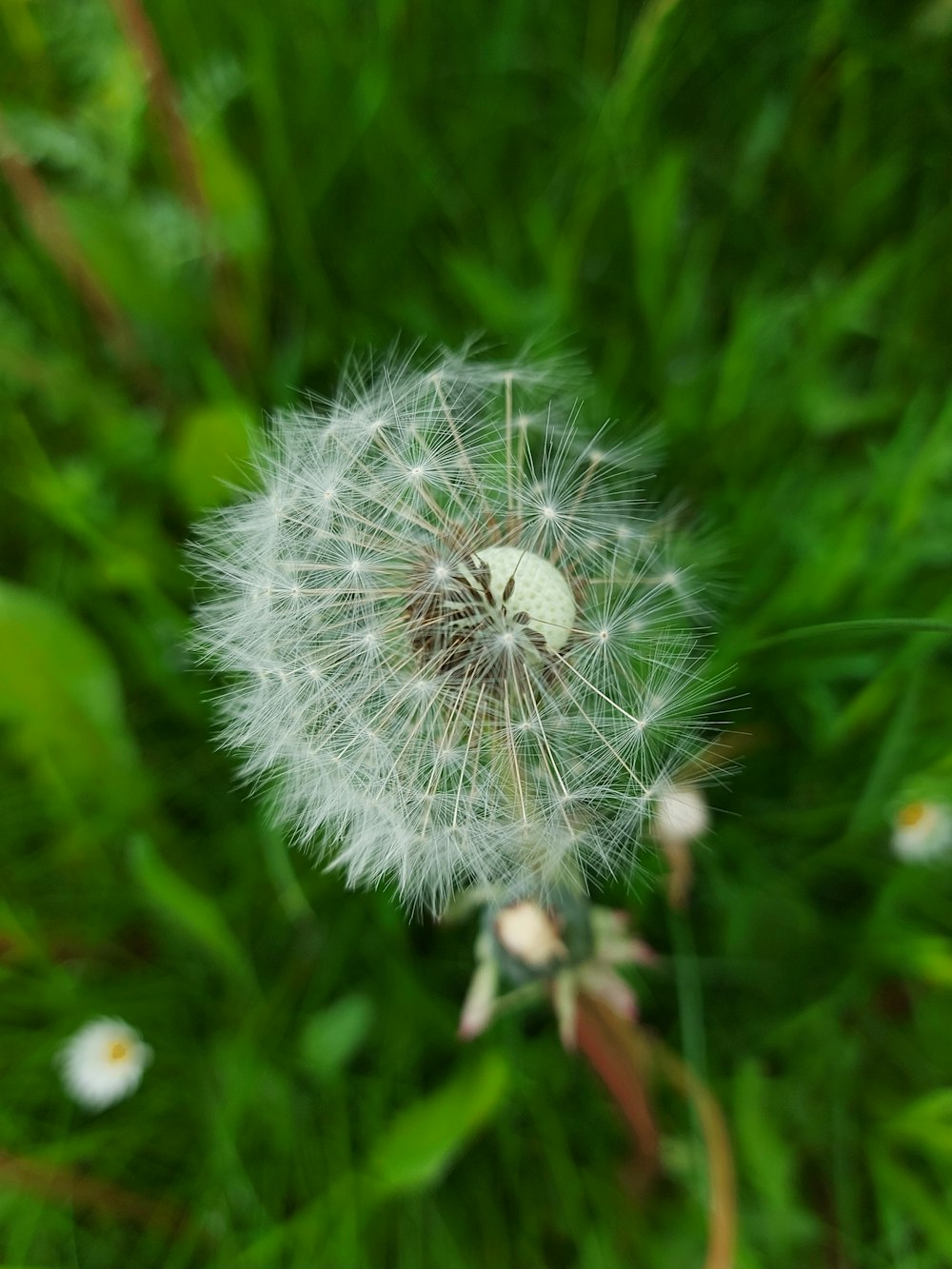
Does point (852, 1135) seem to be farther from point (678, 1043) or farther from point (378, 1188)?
point (378, 1188)

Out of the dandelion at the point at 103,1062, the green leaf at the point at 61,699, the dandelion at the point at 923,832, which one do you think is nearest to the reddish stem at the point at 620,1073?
the dandelion at the point at 923,832

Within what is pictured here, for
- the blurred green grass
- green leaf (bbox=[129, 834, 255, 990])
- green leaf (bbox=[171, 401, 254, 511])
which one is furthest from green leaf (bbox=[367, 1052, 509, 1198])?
green leaf (bbox=[171, 401, 254, 511])

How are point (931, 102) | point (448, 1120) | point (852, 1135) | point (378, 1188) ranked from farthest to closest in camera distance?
point (931, 102), point (852, 1135), point (378, 1188), point (448, 1120)

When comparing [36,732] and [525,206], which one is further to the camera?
[525,206]

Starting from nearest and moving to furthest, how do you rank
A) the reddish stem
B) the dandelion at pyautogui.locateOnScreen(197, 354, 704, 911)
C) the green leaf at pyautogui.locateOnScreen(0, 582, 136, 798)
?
the dandelion at pyautogui.locateOnScreen(197, 354, 704, 911) → the reddish stem → the green leaf at pyautogui.locateOnScreen(0, 582, 136, 798)

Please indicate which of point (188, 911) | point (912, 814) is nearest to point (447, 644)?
point (188, 911)

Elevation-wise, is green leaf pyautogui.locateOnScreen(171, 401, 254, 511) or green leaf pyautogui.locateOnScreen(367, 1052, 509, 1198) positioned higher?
green leaf pyautogui.locateOnScreen(171, 401, 254, 511)

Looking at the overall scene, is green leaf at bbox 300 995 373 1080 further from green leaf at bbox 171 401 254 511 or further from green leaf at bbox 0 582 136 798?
green leaf at bbox 171 401 254 511

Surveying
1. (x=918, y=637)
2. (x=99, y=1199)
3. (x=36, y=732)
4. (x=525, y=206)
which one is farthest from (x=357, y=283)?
(x=99, y=1199)
